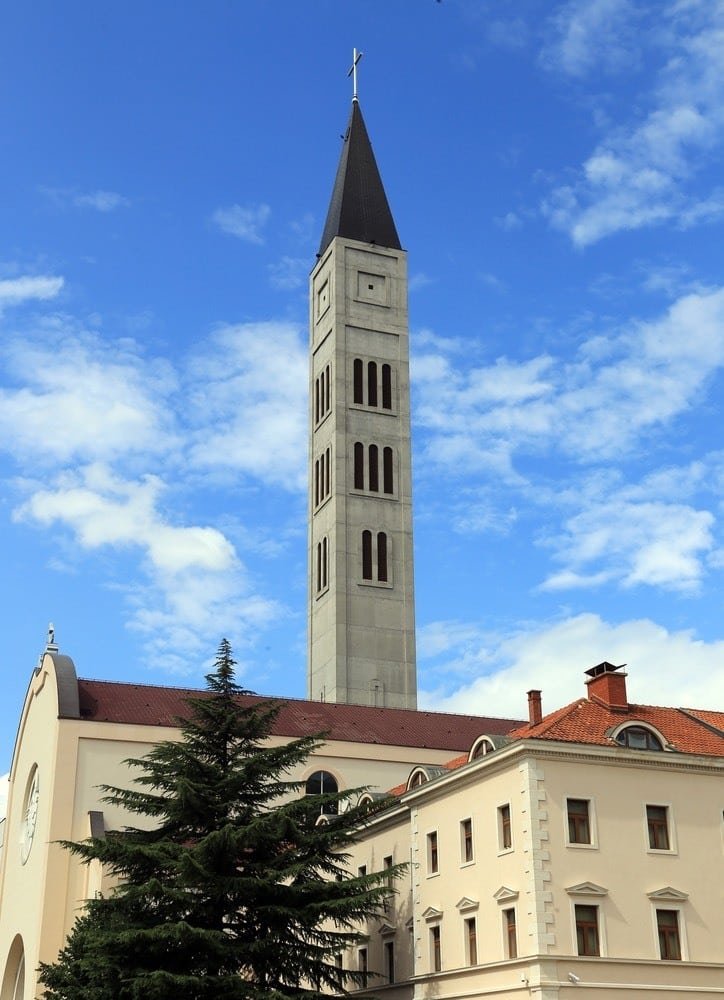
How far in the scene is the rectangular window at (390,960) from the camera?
42.2 m

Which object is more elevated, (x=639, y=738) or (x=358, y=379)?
(x=358, y=379)

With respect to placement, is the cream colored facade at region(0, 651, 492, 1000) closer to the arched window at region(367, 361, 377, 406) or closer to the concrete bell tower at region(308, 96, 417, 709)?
the concrete bell tower at region(308, 96, 417, 709)

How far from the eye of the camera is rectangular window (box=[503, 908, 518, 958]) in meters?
35.1

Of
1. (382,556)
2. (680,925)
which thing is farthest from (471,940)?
(382,556)

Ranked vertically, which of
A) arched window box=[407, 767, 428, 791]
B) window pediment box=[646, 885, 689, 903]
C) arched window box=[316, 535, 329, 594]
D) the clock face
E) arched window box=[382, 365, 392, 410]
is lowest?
window pediment box=[646, 885, 689, 903]

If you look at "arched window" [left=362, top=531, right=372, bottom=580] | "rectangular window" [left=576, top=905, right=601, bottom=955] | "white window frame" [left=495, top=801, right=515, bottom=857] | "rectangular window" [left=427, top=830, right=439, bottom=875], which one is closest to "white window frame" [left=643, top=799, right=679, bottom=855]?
"rectangular window" [left=576, top=905, right=601, bottom=955]

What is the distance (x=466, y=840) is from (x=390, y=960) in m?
6.43

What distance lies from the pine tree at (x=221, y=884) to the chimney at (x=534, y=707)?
18.1 feet

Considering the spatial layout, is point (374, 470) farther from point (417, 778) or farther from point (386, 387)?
point (417, 778)

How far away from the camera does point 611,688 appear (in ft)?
128

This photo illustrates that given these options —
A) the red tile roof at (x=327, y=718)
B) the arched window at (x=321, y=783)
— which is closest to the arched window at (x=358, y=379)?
the red tile roof at (x=327, y=718)

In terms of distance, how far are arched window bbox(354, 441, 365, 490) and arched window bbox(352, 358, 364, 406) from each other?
2.95 metres

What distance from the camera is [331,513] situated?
82375 mm

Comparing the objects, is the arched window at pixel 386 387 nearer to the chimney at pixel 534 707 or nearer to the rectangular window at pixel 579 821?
the chimney at pixel 534 707
